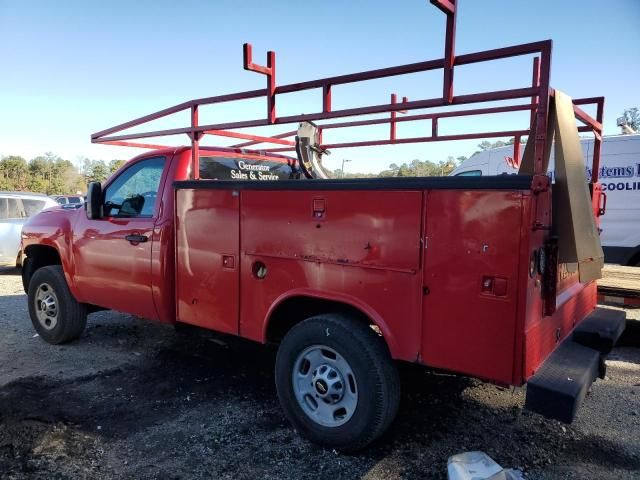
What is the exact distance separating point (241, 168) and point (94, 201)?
54.6 inches

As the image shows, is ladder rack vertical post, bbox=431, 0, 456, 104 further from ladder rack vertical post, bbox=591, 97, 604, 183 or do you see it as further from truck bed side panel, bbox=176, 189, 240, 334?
ladder rack vertical post, bbox=591, 97, 604, 183

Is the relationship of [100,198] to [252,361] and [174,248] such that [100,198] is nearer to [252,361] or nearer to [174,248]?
[174,248]

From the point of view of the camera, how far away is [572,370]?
9.29ft

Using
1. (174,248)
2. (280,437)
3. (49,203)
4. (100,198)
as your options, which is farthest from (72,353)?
(49,203)

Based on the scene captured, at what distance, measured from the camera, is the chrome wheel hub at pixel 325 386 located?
10.3 ft

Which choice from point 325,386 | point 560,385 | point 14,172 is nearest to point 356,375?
point 325,386

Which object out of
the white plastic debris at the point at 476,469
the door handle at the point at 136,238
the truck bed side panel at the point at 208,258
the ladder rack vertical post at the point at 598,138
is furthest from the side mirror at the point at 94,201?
the ladder rack vertical post at the point at 598,138

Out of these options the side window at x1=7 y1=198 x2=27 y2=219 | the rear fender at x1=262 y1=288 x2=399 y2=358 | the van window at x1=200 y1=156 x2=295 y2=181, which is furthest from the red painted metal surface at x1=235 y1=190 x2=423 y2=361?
the side window at x1=7 y1=198 x2=27 y2=219

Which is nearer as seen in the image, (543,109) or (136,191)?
(543,109)

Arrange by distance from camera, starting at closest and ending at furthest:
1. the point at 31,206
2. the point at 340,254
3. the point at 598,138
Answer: the point at 340,254 → the point at 598,138 → the point at 31,206

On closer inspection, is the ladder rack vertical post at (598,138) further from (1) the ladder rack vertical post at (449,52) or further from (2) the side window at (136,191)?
(2) the side window at (136,191)

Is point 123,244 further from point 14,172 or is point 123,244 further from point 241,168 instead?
point 14,172

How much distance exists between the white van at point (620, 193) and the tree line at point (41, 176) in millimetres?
31076

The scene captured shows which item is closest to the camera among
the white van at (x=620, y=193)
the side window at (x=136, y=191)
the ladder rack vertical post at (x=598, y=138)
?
the ladder rack vertical post at (x=598, y=138)
